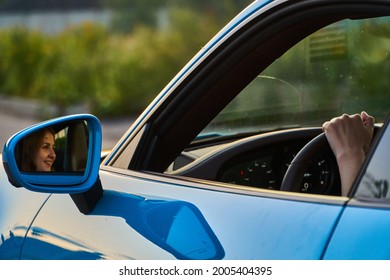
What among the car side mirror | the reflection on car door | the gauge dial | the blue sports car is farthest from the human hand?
the gauge dial

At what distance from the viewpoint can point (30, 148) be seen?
2.55m

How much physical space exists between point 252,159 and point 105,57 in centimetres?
1763

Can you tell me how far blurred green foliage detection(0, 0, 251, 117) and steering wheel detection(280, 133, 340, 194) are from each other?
16976 mm

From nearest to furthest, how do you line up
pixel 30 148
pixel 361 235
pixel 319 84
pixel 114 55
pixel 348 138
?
1. pixel 361 235
2. pixel 348 138
3. pixel 30 148
4. pixel 319 84
5. pixel 114 55

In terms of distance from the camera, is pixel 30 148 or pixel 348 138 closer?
pixel 348 138

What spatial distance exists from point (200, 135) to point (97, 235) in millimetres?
669

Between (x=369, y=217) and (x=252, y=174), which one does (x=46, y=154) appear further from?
(x=369, y=217)

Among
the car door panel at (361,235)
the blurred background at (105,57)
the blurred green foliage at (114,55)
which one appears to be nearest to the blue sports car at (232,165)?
the car door panel at (361,235)

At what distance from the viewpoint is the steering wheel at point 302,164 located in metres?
2.66

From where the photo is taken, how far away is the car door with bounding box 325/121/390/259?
5.58 feet

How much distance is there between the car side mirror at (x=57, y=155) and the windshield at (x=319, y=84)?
422mm

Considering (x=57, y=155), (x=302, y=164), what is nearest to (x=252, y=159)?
(x=302, y=164)
